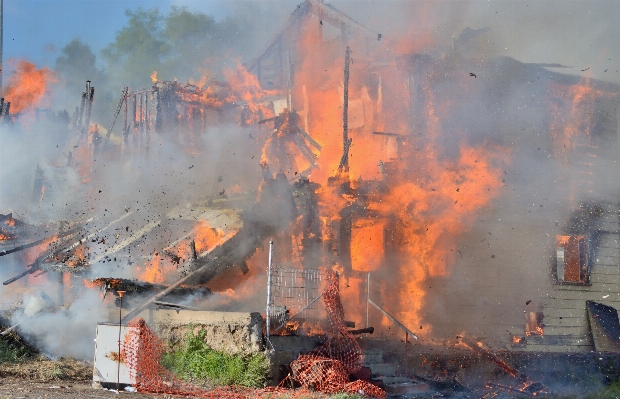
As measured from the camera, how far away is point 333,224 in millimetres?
19672

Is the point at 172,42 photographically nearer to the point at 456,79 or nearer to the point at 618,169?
the point at 456,79

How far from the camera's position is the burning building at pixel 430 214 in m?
18.4

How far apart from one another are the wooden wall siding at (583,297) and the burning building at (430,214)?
0.05 meters

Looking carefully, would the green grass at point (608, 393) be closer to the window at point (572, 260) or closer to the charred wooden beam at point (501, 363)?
the charred wooden beam at point (501, 363)

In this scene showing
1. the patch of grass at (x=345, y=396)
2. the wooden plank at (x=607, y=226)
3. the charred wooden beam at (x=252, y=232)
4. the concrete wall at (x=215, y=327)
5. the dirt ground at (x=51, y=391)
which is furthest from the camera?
the wooden plank at (x=607, y=226)

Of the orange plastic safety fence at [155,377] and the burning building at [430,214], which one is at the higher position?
the burning building at [430,214]

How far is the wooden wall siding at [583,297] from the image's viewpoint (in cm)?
1820

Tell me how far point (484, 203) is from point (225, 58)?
1195 inches

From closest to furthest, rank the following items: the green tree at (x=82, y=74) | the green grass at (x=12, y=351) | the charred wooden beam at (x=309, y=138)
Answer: the green grass at (x=12, y=351) → the charred wooden beam at (x=309, y=138) → the green tree at (x=82, y=74)

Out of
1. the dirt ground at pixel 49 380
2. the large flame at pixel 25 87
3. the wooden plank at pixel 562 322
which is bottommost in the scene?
the wooden plank at pixel 562 322

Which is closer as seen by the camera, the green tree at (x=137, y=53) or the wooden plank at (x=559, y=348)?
the wooden plank at (x=559, y=348)

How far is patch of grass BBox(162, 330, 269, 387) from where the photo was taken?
→ 348 inches

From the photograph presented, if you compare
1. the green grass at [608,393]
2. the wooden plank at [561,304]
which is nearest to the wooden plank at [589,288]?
the wooden plank at [561,304]

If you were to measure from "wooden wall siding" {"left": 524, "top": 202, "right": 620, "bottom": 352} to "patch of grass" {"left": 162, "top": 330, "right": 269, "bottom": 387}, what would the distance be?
40.5 feet
